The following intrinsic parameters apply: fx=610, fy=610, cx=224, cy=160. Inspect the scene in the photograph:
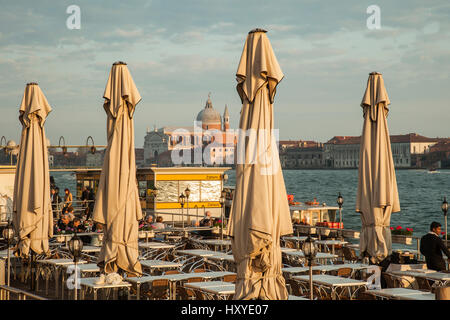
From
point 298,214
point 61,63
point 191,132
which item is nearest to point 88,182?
point 298,214

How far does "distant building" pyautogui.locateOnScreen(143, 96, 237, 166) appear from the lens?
140 metres

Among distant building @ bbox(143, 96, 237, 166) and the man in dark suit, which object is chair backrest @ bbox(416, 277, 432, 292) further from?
distant building @ bbox(143, 96, 237, 166)

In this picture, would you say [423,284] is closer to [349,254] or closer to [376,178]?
[376,178]

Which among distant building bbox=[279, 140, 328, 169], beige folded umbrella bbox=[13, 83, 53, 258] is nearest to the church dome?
distant building bbox=[279, 140, 328, 169]

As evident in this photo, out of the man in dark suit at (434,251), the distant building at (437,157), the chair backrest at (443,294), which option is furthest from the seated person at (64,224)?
the distant building at (437,157)

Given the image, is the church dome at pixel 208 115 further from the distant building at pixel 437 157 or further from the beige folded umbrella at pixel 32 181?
the beige folded umbrella at pixel 32 181

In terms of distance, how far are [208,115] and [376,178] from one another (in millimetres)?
165593

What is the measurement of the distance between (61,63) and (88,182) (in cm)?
1216

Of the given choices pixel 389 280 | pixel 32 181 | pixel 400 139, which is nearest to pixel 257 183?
pixel 389 280

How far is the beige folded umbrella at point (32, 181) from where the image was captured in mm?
9891

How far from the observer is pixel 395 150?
155 m

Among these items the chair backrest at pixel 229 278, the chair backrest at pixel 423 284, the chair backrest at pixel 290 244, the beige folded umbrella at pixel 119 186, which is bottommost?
the chair backrest at pixel 423 284

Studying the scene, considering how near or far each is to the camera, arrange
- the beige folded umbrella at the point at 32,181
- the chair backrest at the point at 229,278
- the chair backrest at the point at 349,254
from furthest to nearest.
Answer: the chair backrest at the point at 349,254
the beige folded umbrella at the point at 32,181
the chair backrest at the point at 229,278
